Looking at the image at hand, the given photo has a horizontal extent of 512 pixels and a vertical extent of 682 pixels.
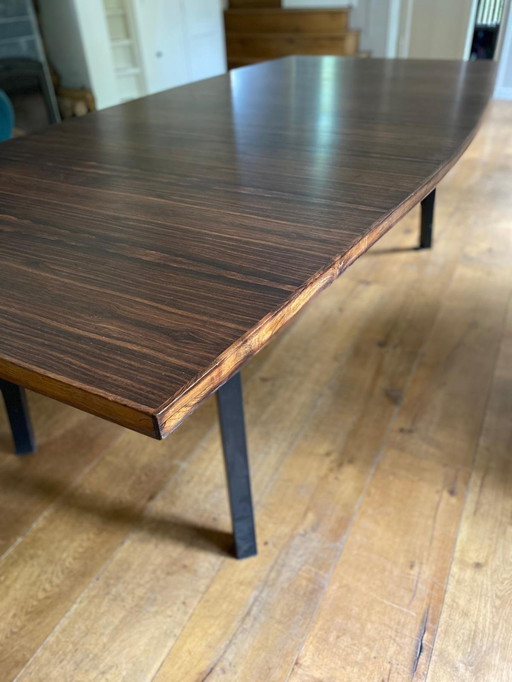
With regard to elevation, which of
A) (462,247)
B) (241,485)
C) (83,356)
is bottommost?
(462,247)

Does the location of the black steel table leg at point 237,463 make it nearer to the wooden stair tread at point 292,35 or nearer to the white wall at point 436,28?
the wooden stair tread at point 292,35

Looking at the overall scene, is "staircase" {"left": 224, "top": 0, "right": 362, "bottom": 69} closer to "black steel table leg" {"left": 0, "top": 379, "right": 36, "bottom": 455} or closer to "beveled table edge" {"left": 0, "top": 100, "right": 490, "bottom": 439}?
"black steel table leg" {"left": 0, "top": 379, "right": 36, "bottom": 455}

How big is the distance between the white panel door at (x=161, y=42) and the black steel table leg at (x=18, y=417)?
124 inches

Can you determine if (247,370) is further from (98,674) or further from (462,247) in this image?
(462,247)

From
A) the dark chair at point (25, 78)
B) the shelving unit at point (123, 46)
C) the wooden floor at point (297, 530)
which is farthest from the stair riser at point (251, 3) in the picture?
the wooden floor at point (297, 530)

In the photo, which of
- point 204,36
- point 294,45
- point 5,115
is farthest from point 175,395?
point 294,45

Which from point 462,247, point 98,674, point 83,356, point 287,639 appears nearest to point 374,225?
point 83,356

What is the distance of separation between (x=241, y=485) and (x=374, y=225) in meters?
0.50

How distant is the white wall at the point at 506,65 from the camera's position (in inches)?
160

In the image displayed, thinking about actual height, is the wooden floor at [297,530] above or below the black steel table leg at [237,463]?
below

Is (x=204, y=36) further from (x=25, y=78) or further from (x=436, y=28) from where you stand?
(x=436, y=28)

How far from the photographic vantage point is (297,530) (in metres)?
1.09

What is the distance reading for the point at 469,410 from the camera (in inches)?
53.6

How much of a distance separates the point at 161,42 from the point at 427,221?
2565 millimetres
